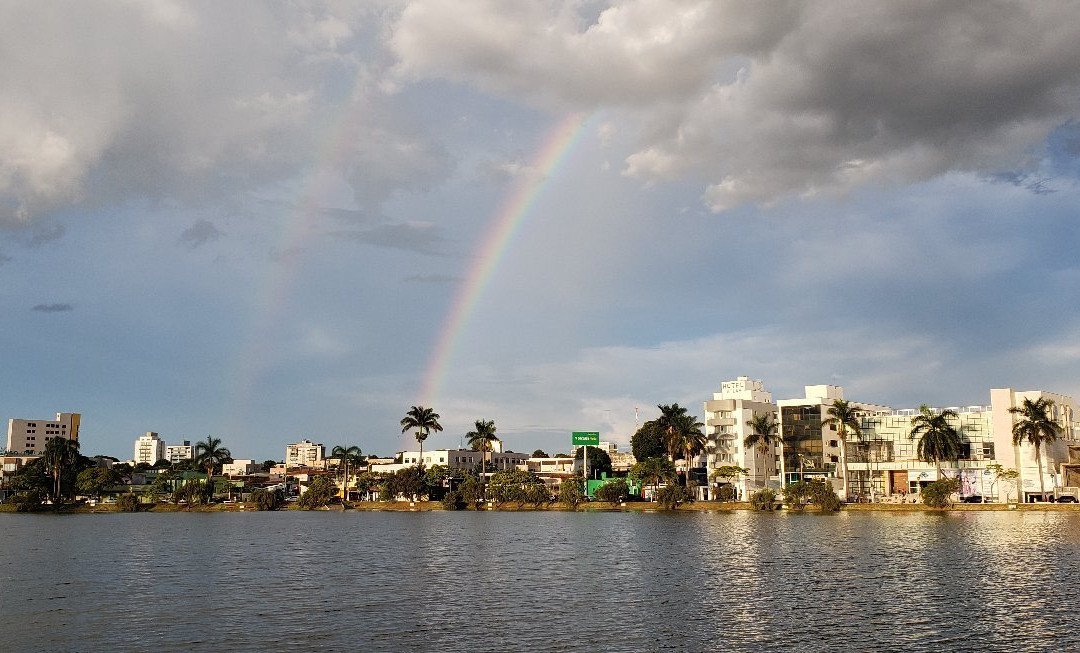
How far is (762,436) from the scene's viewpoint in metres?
189

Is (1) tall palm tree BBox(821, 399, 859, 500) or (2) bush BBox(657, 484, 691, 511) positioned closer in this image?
(1) tall palm tree BBox(821, 399, 859, 500)

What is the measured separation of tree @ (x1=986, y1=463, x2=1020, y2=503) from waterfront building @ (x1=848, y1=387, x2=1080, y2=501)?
34cm

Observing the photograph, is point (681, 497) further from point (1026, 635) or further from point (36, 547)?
point (1026, 635)

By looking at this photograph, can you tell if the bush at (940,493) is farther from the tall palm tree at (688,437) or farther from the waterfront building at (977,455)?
the tall palm tree at (688,437)

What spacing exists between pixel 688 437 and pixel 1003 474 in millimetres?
60006

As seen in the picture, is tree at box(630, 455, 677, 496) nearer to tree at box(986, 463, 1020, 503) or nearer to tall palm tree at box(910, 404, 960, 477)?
tall palm tree at box(910, 404, 960, 477)

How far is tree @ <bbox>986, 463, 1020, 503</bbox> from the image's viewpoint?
16225 centimetres

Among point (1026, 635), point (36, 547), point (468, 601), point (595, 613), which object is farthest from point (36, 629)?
point (36, 547)

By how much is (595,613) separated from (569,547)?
44.3 metres

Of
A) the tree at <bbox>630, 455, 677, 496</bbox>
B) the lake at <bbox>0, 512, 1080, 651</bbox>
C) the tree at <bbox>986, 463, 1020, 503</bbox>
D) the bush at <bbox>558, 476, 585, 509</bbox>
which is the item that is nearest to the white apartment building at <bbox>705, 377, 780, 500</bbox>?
the tree at <bbox>630, 455, 677, 496</bbox>

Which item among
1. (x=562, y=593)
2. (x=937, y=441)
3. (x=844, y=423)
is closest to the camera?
(x=562, y=593)

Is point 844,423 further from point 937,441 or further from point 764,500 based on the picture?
point 764,500

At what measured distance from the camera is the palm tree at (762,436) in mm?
187875

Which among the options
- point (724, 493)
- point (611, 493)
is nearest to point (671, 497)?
point (724, 493)
